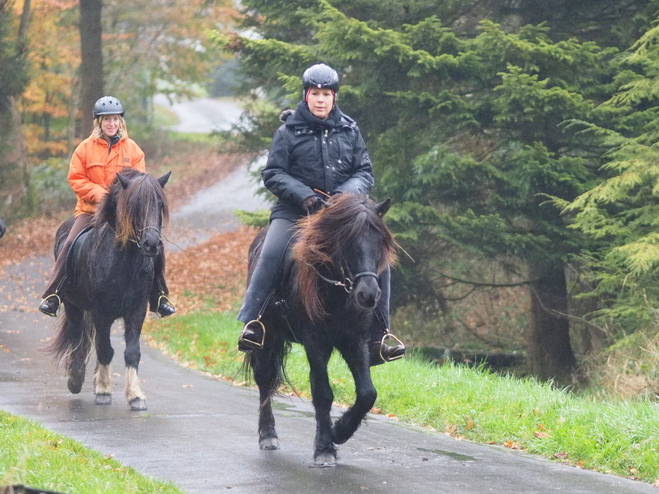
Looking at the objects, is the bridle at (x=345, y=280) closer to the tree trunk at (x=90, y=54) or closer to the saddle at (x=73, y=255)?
the saddle at (x=73, y=255)

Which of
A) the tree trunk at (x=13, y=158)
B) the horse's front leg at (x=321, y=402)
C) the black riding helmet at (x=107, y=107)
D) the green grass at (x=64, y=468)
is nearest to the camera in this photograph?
the green grass at (x=64, y=468)

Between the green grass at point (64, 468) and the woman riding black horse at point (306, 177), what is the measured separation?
1497 mm

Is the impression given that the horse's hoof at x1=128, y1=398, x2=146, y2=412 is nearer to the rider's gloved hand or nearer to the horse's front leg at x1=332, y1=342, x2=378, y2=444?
the horse's front leg at x1=332, y1=342, x2=378, y2=444

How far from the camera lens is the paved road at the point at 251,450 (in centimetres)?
648

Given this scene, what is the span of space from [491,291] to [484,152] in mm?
4783

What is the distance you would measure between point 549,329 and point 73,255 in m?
8.77

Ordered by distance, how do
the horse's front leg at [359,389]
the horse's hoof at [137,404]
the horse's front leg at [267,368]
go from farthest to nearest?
1. the horse's hoof at [137,404]
2. the horse's front leg at [267,368]
3. the horse's front leg at [359,389]

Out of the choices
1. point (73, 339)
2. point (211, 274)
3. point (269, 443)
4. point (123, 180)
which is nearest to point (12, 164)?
point (211, 274)

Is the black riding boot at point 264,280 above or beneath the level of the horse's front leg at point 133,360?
above

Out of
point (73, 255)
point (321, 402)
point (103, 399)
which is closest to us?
point (321, 402)

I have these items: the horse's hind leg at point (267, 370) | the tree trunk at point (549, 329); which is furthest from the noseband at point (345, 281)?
the tree trunk at point (549, 329)

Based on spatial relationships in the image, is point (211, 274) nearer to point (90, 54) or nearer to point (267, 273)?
point (90, 54)

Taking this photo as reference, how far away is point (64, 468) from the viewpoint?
6145mm

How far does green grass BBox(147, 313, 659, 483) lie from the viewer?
765cm
